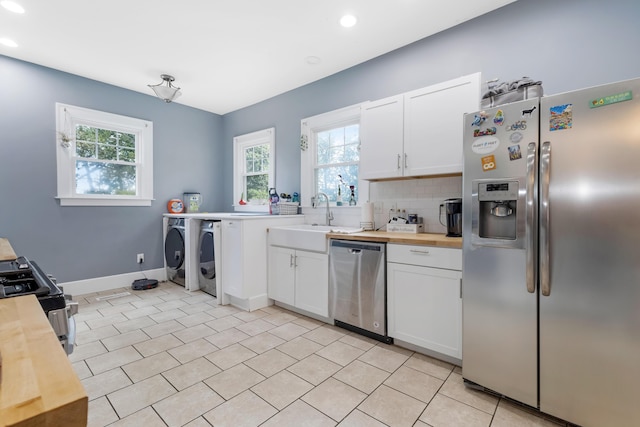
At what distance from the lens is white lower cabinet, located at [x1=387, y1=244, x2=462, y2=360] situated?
6.94 feet

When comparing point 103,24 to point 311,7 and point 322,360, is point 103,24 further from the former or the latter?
point 322,360

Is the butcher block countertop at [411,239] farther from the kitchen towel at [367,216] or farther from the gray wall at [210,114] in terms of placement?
the gray wall at [210,114]

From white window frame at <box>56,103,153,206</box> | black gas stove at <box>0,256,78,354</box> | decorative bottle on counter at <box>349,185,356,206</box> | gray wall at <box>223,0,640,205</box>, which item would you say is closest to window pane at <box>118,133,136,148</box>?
white window frame at <box>56,103,153,206</box>

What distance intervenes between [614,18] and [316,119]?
2.66m

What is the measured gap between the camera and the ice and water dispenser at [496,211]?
5.71 feet

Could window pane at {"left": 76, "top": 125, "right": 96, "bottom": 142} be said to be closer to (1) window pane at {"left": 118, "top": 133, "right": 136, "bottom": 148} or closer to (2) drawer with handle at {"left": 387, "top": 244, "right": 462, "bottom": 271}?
(1) window pane at {"left": 118, "top": 133, "right": 136, "bottom": 148}

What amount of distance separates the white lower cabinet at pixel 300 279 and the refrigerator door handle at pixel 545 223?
1672 mm

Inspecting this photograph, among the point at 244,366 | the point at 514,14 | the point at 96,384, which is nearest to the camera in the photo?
the point at 96,384

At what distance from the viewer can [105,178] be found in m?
4.04

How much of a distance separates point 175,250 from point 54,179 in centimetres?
160

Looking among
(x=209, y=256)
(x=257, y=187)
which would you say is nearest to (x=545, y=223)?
(x=209, y=256)

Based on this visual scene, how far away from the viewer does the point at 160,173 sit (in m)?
4.50

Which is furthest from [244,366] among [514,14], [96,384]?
[514,14]

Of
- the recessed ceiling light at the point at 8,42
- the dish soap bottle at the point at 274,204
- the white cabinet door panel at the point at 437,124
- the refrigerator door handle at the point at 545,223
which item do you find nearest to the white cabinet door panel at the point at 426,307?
the refrigerator door handle at the point at 545,223
